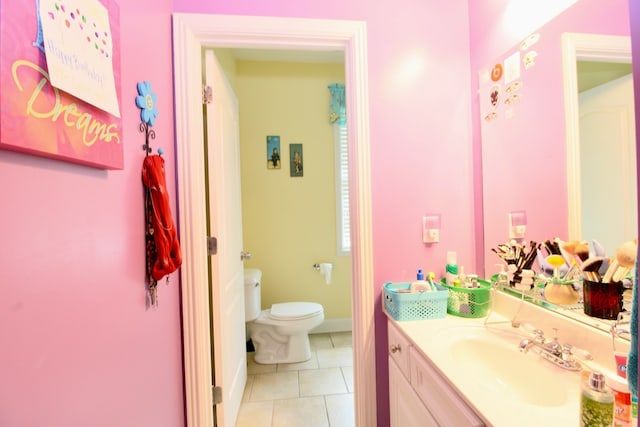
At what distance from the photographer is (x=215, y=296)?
143 cm

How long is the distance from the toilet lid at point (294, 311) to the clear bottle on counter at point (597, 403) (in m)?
1.86

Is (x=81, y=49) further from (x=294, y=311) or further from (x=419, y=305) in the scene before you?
(x=294, y=311)

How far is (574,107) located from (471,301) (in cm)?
81

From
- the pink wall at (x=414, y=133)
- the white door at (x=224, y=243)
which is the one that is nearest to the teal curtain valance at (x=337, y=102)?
the white door at (x=224, y=243)

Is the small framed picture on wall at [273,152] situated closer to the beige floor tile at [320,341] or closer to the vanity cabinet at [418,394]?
the beige floor tile at [320,341]

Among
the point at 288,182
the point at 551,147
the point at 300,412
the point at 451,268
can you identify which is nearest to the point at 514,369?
the point at 451,268

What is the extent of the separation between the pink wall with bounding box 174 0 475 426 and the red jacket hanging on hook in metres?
0.90

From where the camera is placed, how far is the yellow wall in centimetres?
270

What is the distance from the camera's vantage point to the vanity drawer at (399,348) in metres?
1.09

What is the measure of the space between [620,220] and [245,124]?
259 cm

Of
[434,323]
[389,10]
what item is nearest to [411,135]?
[389,10]

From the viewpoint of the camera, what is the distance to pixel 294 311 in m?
2.31

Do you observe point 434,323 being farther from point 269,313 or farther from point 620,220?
point 269,313

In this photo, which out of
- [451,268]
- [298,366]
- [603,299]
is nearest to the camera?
[603,299]
